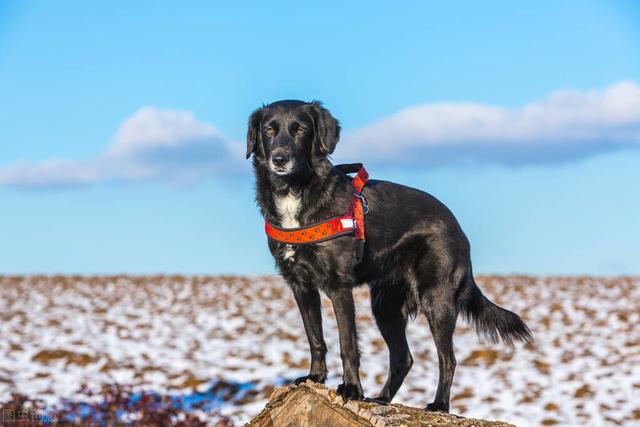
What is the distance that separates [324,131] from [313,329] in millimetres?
1431

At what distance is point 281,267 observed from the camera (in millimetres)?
5070

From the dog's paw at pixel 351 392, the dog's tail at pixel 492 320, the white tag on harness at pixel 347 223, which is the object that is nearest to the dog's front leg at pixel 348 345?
the dog's paw at pixel 351 392

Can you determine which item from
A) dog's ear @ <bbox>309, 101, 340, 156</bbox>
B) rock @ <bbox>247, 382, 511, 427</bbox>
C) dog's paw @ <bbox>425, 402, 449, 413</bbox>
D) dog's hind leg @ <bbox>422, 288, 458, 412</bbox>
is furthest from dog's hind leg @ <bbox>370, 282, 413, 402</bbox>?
dog's ear @ <bbox>309, 101, 340, 156</bbox>

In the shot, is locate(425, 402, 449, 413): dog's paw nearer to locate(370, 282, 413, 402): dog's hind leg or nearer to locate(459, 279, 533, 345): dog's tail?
locate(370, 282, 413, 402): dog's hind leg

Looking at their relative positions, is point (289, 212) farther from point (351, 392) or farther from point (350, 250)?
point (351, 392)

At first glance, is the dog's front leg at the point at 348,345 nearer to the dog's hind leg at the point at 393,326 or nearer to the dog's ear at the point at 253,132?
the dog's hind leg at the point at 393,326

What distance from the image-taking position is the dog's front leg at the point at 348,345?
4715 millimetres

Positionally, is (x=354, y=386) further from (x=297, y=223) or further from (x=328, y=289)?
(x=297, y=223)

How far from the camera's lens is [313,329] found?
5.05 meters

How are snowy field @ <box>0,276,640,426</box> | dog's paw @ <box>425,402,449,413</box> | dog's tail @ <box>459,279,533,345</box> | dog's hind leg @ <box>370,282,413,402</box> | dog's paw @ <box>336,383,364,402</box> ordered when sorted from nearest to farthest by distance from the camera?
1. dog's paw @ <box>336,383,364,402</box>
2. dog's paw @ <box>425,402,449,413</box>
3. dog's hind leg @ <box>370,282,413,402</box>
4. dog's tail @ <box>459,279,533,345</box>
5. snowy field @ <box>0,276,640,426</box>

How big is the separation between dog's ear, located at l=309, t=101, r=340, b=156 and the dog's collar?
1.33 feet

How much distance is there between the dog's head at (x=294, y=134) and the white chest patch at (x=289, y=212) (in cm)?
26

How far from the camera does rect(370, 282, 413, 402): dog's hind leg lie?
18.5ft

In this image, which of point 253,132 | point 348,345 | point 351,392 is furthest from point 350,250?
point 253,132
